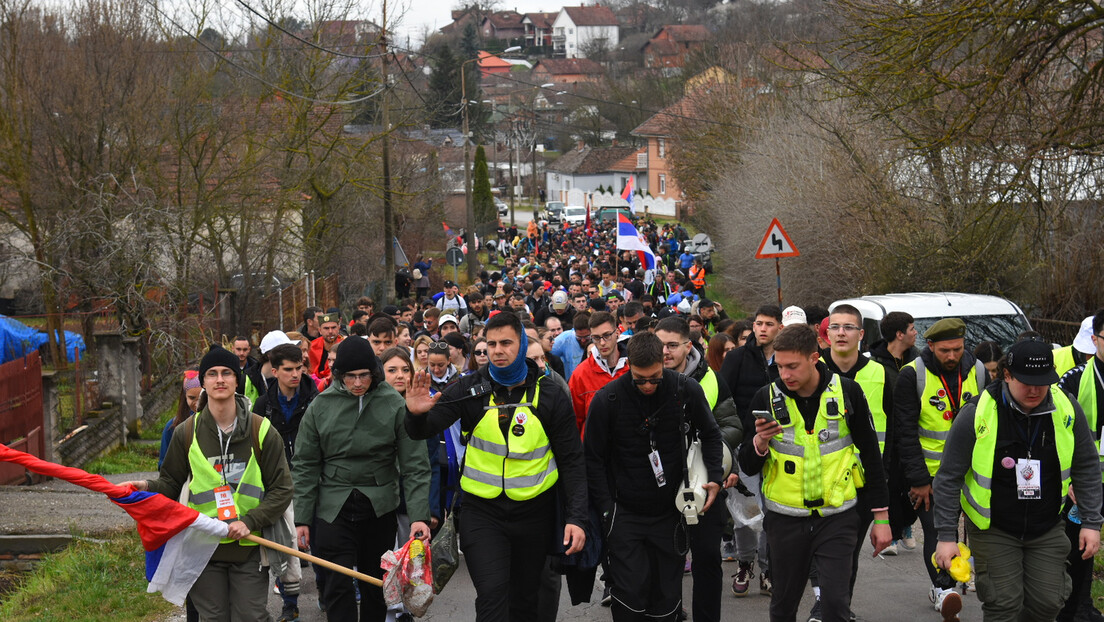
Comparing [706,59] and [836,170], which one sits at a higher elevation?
[706,59]

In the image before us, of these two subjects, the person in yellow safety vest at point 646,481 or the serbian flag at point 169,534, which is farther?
the person in yellow safety vest at point 646,481

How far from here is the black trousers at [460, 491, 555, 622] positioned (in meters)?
6.01

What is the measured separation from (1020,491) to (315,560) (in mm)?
3736

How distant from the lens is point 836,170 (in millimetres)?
23047

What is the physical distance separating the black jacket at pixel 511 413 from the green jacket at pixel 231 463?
866 millimetres

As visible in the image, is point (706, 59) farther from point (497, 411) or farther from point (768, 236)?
point (497, 411)

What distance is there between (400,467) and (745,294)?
24.5 metres

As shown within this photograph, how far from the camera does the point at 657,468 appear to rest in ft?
20.0

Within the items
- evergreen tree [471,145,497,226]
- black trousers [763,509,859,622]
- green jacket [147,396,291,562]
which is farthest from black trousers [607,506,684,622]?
evergreen tree [471,145,497,226]

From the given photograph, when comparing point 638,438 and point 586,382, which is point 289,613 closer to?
point 586,382

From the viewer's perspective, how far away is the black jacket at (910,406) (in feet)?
23.3

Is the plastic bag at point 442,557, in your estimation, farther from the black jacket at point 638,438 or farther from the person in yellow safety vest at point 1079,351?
the person in yellow safety vest at point 1079,351

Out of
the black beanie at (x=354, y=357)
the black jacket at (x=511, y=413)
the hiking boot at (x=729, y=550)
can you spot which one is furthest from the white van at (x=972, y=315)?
the black beanie at (x=354, y=357)

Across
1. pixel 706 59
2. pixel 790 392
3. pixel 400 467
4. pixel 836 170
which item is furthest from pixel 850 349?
pixel 706 59
